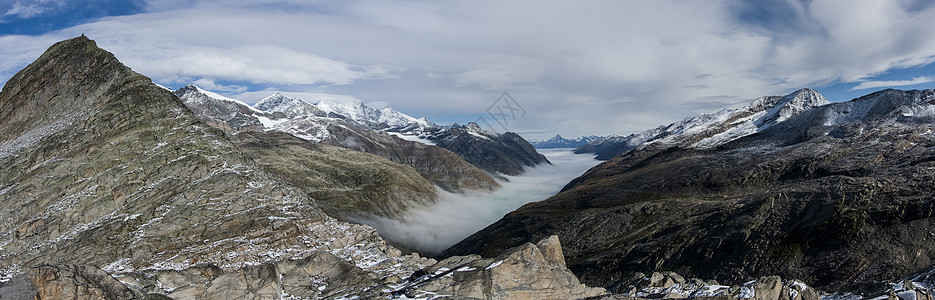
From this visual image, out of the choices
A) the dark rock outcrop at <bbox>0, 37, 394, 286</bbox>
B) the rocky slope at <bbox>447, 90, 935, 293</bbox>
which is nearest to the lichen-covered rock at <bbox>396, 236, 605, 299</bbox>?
the dark rock outcrop at <bbox>0, 37, 394, 286</bbox>

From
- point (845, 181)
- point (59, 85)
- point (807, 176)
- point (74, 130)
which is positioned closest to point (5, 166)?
point (74, 130)

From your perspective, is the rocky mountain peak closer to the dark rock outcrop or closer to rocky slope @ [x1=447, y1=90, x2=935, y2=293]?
the dark rock outcrop

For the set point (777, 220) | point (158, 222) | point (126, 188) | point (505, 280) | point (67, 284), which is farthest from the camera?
point (777, 220)

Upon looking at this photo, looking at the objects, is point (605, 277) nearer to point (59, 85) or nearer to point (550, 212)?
point (550, 212)

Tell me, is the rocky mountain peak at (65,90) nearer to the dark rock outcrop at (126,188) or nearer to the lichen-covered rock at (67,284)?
the dark rock outcrop at (126,188)

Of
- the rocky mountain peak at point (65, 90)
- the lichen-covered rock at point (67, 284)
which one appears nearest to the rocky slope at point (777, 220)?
the lichen-covered rock at point (67, 284)

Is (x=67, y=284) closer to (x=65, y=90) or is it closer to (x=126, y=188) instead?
(x=126, y=188)

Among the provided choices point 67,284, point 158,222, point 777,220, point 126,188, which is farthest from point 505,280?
point 777,220
